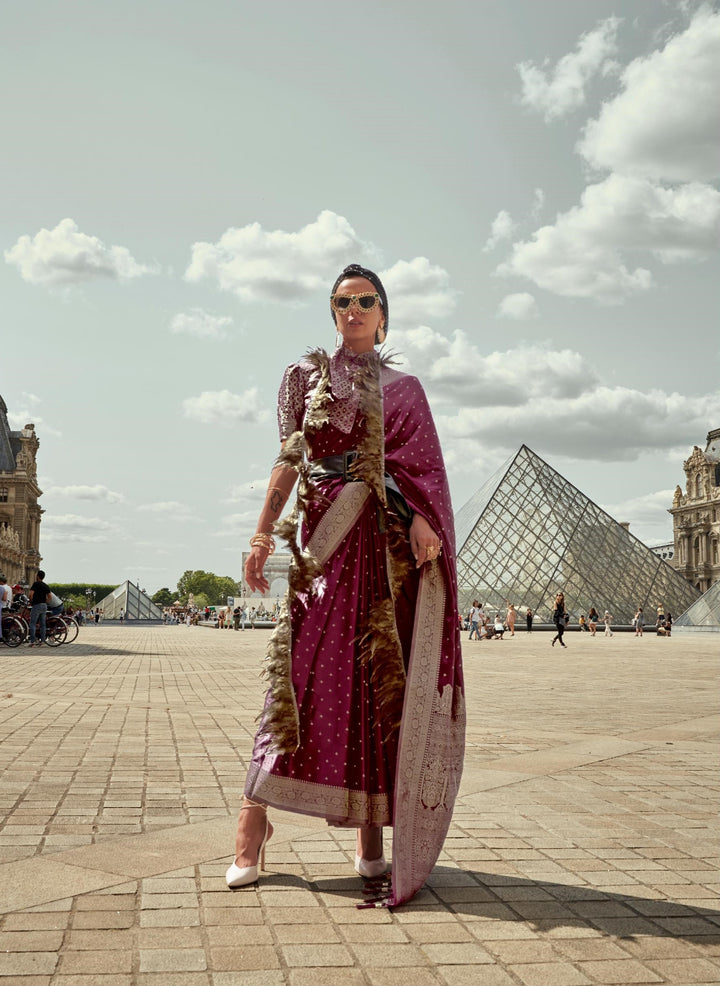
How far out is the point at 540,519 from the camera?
6197cm

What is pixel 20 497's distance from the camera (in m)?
106

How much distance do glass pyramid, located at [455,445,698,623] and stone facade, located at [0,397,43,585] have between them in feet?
175

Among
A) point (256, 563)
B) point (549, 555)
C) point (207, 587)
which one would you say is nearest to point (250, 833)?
point (256, 563)

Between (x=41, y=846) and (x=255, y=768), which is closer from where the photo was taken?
(x=255, y=768)

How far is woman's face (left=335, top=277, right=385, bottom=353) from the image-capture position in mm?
3721

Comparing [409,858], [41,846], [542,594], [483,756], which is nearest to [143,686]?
[483,756]

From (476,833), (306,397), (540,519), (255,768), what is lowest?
(476,833)

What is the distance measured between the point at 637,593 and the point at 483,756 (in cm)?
5571

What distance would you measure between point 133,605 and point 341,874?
84851 millimetres

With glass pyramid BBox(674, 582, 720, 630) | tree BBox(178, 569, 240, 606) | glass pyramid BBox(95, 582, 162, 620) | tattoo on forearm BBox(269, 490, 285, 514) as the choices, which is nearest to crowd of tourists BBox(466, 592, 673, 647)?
glass pyramid BBox(674, 582, 720, 630)

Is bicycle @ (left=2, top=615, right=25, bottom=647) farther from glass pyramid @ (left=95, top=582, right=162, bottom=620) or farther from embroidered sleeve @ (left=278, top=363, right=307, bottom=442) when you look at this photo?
glass pyramid @ (left=95, top=582, right=162, bottom=620)

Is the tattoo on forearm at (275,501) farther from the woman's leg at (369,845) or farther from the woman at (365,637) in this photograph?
the woman's leg at (369,845)

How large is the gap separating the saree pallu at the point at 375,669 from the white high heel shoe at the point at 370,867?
22cm

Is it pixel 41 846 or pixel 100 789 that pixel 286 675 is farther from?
pixel 100 789
